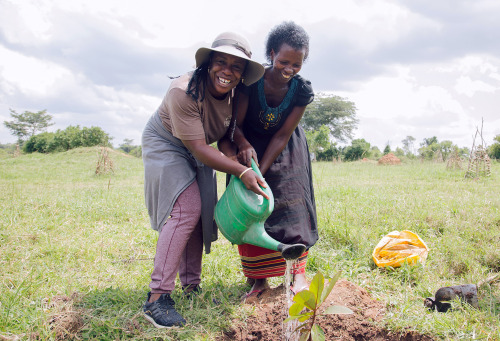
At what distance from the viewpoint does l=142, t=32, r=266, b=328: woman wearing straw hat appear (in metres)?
1.96

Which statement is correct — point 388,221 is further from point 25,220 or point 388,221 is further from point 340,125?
point 340,125

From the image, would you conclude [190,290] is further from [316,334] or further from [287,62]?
[287,62]

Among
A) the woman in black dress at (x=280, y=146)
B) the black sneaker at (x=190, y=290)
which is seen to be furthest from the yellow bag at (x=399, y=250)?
the black sneaker at (x=190, y=290)

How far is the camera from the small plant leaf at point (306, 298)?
159 centimetres

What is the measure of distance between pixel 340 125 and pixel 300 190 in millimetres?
37958

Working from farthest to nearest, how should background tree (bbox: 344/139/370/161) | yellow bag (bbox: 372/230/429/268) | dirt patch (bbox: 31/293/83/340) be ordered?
1. background tree (bbox: 344/139/370/161)
2. yellow bag (bbox: 372/230/429/268)
3. dirt patch (bbox: 31/293/83/340)

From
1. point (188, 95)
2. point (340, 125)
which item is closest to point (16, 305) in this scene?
point (188, 95)

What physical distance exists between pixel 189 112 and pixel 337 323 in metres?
1.45

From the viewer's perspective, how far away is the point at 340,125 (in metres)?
38.9

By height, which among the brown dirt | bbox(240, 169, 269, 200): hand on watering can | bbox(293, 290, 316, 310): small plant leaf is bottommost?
the brown dirt

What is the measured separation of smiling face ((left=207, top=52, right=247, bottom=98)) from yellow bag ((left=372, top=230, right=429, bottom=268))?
188cm

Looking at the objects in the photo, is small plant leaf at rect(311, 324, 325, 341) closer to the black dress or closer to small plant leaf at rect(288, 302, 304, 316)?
small plant leaf at rect(288, 302, 304, 316)

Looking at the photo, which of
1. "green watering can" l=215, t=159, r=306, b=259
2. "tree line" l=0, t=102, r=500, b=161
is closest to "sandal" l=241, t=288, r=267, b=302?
"green watering can" l=215, t=159, r=306, b=259

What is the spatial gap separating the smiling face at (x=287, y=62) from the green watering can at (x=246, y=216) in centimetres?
68
